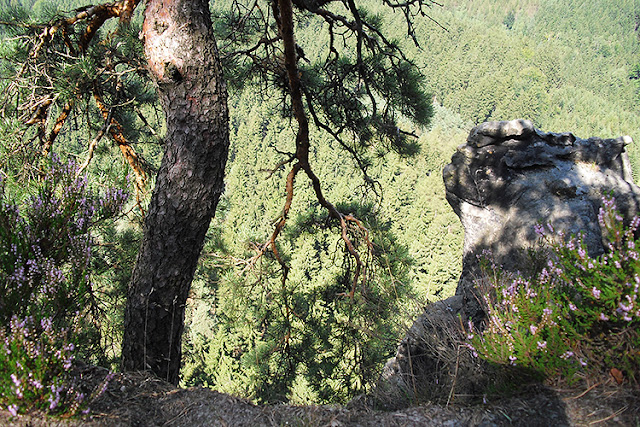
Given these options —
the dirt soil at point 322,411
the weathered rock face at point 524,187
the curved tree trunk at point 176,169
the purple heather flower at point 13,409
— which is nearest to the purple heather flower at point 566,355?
the dirt soil at point 322,411

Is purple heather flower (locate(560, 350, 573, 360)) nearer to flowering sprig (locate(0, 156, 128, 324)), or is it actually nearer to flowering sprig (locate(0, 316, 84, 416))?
flowering sprig (locate(0, 316, 84, 416))

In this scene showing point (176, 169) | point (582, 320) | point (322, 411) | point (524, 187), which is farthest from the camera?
point (524, 187)

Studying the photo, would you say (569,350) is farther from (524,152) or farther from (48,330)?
(524,152)

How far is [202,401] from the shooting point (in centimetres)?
165

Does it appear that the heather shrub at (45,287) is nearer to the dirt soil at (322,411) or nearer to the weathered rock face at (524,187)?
the dirt soil at (322,411)

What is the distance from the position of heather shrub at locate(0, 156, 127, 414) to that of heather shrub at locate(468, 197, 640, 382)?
155 centimetres

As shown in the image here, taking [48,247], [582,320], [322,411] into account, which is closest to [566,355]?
[582,320]

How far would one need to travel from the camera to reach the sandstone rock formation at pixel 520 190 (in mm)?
2896

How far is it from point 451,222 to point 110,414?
28.1m

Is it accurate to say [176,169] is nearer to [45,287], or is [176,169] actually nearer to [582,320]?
[45,287]

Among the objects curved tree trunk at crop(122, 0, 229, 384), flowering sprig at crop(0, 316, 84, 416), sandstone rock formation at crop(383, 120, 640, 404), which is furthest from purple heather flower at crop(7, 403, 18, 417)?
sandstone rock formation at crop(383, 120, 640, 404)

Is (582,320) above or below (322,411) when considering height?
above

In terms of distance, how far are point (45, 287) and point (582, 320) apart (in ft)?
6.54

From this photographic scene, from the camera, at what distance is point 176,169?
1.83 metres
